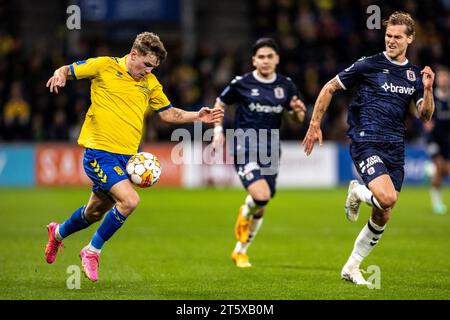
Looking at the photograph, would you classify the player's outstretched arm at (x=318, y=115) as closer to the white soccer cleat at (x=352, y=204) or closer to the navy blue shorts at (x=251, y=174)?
the white soccer cleat at (x=352, y=204)

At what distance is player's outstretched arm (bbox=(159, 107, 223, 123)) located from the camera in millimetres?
8516

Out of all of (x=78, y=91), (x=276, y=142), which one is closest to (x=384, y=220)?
(x=276, y=142)

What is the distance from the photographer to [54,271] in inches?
358

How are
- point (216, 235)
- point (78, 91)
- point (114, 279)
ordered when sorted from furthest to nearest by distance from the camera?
point (78, 91)
point (216, 235)
point (114, 279)

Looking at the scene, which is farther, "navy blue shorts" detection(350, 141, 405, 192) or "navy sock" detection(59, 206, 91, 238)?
"navy sock" detection(59, 206, 91, 238)

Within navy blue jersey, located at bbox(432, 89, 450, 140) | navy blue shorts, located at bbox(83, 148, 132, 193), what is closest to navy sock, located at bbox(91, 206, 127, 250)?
navy blue shorts, located at bbox(83, 148, 132, 193)

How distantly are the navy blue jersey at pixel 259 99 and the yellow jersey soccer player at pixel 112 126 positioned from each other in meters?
1.85

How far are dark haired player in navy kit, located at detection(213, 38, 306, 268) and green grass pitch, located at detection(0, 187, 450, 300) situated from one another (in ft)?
2.04

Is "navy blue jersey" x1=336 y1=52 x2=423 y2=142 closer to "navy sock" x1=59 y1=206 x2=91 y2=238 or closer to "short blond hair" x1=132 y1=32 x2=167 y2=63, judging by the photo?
"short blond hair" x1=132 y1=32 x2=167 y2=63

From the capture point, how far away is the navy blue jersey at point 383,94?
834 cm

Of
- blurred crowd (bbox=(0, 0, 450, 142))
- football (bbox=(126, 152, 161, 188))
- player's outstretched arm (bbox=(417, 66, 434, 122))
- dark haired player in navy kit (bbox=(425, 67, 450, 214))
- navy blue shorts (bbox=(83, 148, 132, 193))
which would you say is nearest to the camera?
player's outstretched arm (bbox=(417, 66, 434, 122))

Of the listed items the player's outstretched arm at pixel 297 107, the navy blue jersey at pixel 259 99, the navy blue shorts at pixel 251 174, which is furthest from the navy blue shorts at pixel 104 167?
the player's outstretched arm at pixel 297 107
